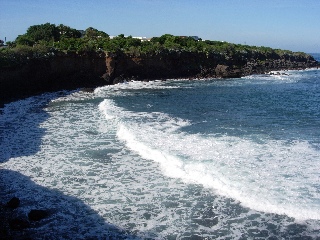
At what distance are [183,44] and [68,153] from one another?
45.4 metres

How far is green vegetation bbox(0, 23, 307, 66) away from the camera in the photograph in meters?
35.7

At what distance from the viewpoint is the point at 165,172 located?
13.9m

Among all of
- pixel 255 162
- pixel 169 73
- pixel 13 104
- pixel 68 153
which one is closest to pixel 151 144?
pixel 68 153

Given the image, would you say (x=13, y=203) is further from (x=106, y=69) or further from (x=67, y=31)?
(x=67, y=31)

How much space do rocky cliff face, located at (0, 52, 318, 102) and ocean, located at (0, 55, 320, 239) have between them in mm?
8971

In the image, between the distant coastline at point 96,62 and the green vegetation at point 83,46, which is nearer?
the distant coastline at point 96,62

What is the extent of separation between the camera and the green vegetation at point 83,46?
117 feet

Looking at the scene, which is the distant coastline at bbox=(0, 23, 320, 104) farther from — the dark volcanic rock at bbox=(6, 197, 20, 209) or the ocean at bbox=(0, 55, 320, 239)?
the dark volcanic rock at bbox=(6, 197, 20, 209)

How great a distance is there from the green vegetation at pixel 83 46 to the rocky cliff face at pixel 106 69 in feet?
2.07

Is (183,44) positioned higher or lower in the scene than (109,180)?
higher

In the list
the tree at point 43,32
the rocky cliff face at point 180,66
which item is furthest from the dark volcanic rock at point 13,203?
the tree at point 43,32

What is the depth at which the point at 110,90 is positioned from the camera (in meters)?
39.1

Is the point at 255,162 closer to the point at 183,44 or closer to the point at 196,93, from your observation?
the point at 196,93

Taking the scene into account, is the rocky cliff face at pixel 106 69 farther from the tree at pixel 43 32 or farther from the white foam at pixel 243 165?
the white foam at pixel 243 165
